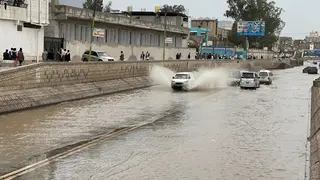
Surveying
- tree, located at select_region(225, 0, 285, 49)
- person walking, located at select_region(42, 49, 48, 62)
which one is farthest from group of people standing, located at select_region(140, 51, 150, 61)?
tree, located at select_region(225, 0, 285, 49)

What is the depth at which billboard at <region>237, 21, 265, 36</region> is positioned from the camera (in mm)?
102125

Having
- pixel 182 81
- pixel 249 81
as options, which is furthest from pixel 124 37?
pixel 182 81

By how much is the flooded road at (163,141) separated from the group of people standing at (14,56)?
6.21 metres

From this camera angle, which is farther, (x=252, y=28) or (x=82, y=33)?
(x=252, y=28)

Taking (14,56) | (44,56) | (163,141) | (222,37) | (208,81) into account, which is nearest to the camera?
(163,141)

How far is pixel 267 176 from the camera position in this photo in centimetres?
1352

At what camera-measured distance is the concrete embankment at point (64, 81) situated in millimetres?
27453

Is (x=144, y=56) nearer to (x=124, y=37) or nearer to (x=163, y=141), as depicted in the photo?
(x=124, y=37)

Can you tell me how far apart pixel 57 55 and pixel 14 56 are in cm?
1135

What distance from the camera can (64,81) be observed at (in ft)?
113

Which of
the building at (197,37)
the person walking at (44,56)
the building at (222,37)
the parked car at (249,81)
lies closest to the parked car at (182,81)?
the parked car at (249,81)

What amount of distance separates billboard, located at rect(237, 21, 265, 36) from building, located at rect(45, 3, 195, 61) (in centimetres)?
1749

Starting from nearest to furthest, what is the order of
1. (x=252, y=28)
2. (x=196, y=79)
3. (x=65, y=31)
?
(x=196, y=79)
(x=65, y=31)
(x=252, y=28)

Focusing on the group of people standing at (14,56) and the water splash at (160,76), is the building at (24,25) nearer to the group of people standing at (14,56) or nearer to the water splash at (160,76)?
the group of people standing at (14,56)
